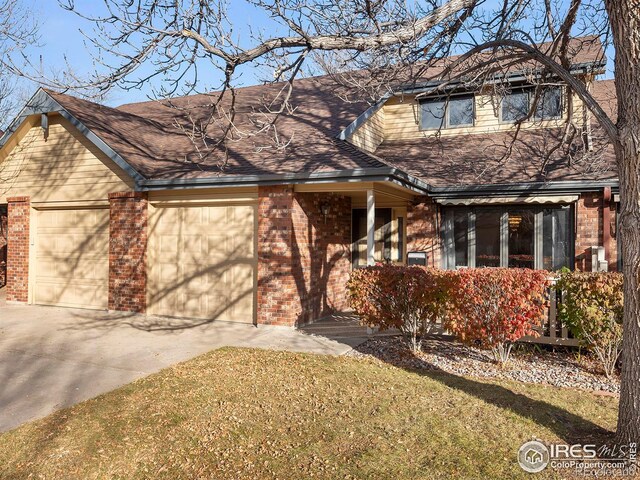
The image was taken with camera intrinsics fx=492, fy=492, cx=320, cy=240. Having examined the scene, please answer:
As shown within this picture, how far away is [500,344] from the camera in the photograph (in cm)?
675

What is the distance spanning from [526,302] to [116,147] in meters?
8.60

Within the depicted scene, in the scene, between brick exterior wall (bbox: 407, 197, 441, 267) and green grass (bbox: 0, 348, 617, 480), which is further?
brick exterior wall (bbox: 407, 197, 441, 267)

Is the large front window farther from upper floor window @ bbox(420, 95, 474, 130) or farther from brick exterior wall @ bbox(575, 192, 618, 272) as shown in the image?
upper floor window @ bbox(420, 95, 474, 130)

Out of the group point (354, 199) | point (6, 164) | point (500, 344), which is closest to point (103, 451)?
point (500, 344)

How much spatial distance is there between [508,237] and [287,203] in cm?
513

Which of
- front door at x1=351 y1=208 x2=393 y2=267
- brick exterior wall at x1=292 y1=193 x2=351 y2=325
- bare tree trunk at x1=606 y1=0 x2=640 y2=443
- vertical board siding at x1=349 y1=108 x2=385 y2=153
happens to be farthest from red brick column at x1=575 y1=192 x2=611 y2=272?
bare tree trunk at x1=606 y1=0 x2=640 y2=443

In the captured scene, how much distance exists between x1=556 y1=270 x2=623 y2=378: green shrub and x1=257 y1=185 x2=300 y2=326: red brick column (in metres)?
4.75

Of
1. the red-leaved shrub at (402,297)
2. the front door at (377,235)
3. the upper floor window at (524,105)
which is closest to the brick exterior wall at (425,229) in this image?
the front door at (377,235)

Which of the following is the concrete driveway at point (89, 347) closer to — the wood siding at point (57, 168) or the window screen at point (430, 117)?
Answer: the wood siding at point (57, 168)

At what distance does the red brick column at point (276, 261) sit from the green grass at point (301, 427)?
3015 millimetres

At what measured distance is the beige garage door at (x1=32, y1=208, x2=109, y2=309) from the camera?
11.2 meters

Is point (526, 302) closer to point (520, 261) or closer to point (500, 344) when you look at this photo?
point (500, 344)

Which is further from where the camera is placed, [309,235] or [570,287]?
[309,235]

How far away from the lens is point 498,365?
6.84 m
